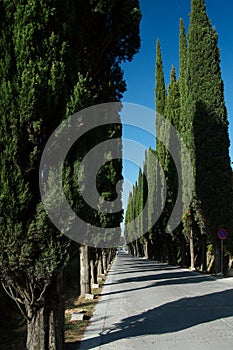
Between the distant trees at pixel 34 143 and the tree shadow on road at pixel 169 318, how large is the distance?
1.63 m

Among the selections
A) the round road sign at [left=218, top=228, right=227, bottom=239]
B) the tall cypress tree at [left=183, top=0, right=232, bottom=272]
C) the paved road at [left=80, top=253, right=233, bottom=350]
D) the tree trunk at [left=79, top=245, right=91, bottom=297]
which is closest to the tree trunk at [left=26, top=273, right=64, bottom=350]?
the paved road at [left=80, top=253, right=233, bottom=350]

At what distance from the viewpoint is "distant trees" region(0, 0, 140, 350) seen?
17.0 ft

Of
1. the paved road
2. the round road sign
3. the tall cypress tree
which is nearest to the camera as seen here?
the paved road

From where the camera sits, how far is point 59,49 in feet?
18.0

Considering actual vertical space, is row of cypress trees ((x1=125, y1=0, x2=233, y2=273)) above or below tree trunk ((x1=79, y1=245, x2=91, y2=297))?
above

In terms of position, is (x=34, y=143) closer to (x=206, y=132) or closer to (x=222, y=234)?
(x=222, y=234)

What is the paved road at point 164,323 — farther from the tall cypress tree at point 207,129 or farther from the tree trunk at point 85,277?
the tall cypress tree at point 207,129

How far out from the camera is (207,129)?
22000 mm

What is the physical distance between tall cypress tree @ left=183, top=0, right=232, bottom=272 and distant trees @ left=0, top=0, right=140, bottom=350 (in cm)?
1693

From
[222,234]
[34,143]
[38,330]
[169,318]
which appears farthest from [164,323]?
[222,234]

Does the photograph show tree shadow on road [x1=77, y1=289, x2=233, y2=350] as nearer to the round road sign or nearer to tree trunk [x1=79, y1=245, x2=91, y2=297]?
tree trunk [x1=79, y1=245, x2=91, y2=297]

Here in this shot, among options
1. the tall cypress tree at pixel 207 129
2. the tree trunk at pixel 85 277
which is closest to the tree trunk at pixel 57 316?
the tree trunk at pixel 85 277

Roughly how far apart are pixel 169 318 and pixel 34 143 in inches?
208

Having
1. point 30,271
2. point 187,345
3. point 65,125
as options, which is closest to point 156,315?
point 187,345
